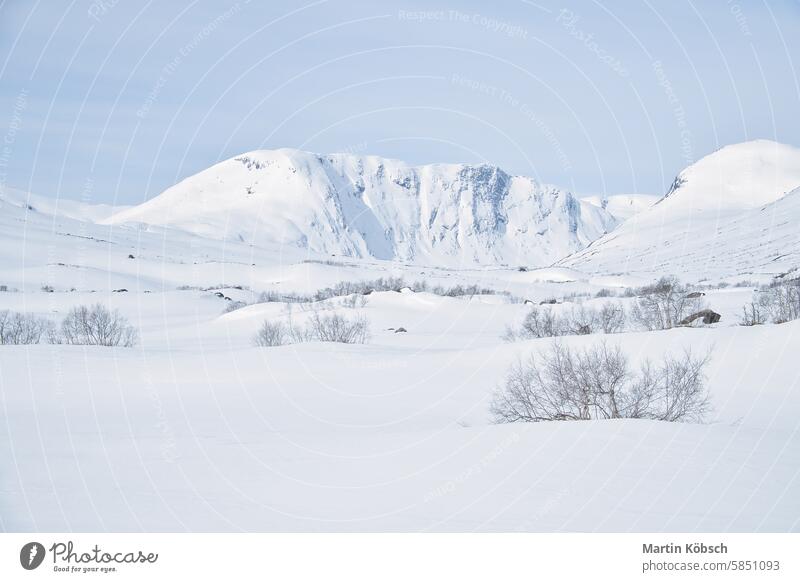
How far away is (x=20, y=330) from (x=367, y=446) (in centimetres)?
4133

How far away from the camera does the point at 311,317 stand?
209 ft

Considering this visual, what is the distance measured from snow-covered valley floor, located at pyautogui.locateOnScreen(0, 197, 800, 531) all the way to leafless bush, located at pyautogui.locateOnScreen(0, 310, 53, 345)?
680 inches

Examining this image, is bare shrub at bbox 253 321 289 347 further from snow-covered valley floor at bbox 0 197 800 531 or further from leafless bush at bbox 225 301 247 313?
leafless bush at bbox 225 301 247 313

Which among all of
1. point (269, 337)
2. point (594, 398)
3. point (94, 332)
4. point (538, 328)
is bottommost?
point (269, 337)

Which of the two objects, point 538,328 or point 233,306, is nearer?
point 538,328

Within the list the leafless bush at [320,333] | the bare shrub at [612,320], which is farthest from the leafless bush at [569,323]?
the leafless bush at [320,333]

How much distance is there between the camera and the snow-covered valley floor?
11227 millimetres

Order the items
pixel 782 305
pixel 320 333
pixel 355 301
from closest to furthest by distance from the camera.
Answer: pixel 782 305 → pixel 320 333 → pixel 355 301

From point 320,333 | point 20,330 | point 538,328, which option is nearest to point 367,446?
point 320,333

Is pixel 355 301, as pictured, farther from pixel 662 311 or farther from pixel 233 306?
pixel 662 311

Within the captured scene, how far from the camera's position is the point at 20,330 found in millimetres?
51281

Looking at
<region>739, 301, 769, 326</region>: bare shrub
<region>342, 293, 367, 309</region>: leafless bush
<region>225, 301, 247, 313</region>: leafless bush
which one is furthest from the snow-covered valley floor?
<region>225, 301, 247, 313</region>: leafless bush

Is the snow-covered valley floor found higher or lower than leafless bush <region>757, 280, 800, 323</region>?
lower

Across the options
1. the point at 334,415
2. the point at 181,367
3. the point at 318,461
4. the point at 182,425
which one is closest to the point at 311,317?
the point at 181,367
